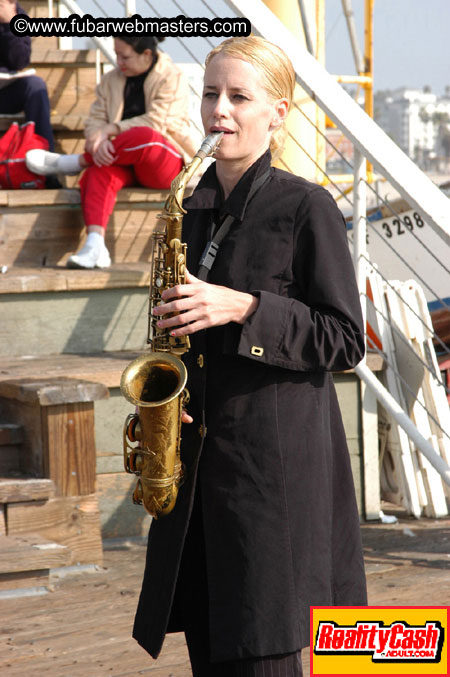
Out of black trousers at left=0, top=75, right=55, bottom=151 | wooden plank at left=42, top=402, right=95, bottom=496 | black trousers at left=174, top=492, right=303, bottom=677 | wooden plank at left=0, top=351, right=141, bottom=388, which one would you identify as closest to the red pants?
black trousers at left=0, top=75, right=55, bottom=151

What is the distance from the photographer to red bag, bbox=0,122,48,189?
17.0ft

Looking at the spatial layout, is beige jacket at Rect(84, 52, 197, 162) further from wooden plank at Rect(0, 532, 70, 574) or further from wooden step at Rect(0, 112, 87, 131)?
wooden plank at Rect(0, 532, 70, 574)

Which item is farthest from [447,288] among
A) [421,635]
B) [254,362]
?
[254,362]

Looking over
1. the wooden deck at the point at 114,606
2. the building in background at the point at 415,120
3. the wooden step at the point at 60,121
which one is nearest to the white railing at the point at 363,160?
the wooden deck at the point at 114,606

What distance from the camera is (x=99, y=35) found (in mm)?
5656

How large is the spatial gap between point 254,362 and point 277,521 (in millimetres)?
329

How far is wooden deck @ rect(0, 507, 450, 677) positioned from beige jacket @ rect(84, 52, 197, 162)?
89.9 inches

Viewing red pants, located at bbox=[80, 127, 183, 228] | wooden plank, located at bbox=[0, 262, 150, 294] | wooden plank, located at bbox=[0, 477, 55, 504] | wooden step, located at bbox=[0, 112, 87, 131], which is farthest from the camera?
wooden step, located at bbox=[0, 112, 87, 131]

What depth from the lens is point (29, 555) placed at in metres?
3.51

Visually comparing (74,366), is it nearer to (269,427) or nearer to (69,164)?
(69,164)

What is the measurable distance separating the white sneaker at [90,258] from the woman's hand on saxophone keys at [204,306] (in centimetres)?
277

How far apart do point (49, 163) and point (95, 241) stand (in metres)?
0.77

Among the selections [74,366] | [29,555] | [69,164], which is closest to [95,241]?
[69,164]

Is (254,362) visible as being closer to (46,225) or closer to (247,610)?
(247,610)
